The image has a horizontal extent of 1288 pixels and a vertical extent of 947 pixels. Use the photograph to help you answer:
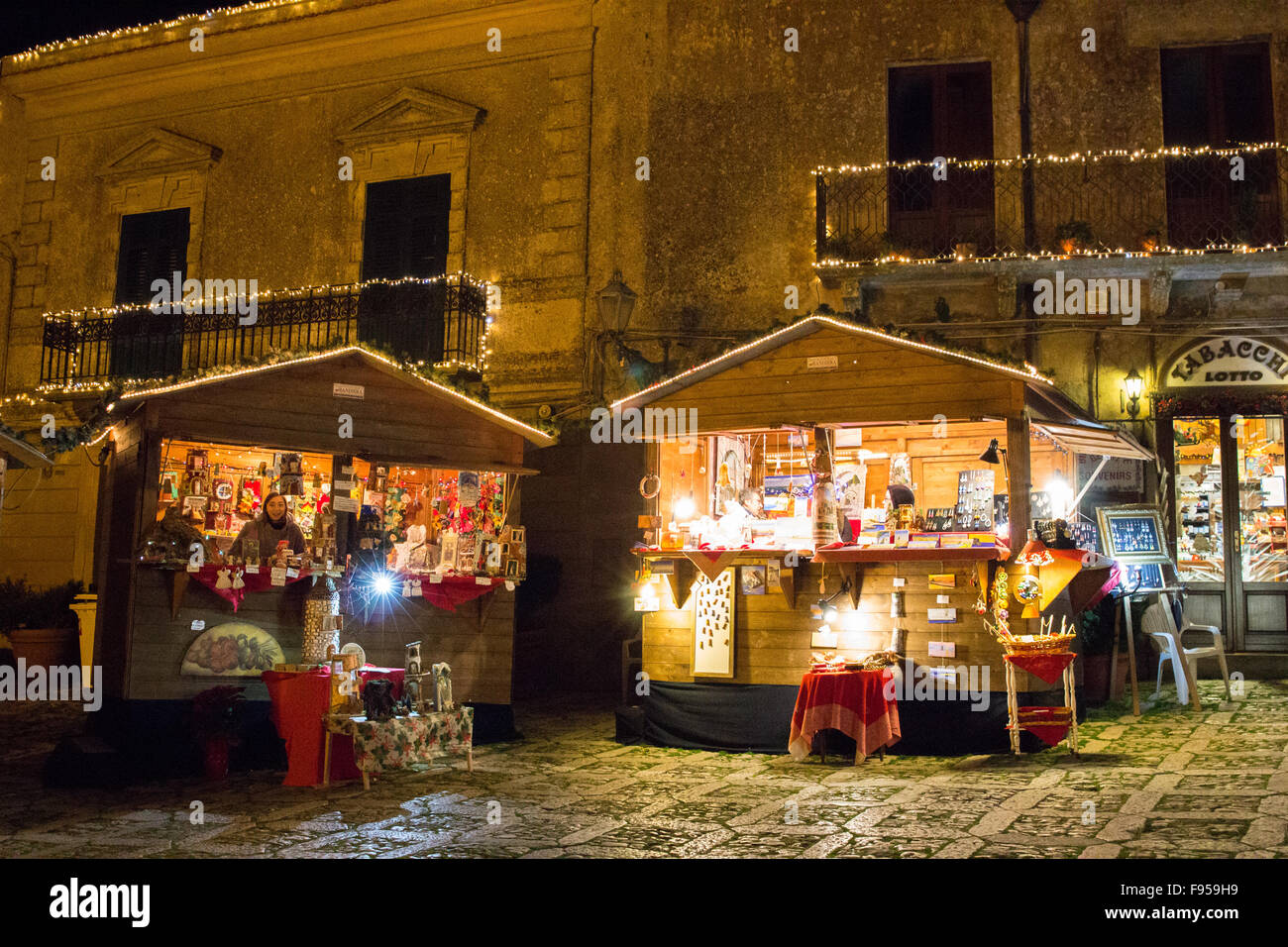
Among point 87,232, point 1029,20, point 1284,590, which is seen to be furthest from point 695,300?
point 87,232

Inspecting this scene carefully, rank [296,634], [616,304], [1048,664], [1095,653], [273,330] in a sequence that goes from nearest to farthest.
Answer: [1048,664]
[296,634]
[1095,653]
[616,304]
[273,330]

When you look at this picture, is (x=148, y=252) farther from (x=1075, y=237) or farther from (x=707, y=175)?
(x=1075, y=237)

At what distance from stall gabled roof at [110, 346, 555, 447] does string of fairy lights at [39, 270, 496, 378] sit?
3.03 meters

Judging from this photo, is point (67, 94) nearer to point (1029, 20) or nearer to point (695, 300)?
point (695, 300)

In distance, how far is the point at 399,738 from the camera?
25.2 feet

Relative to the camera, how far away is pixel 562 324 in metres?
13.6

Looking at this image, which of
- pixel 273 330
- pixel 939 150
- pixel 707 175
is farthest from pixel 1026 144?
pixel 273 330

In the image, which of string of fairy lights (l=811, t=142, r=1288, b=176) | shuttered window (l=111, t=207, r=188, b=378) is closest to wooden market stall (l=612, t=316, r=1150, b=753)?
string of fairy lights (l=811, t=142, r=1288, b=176)

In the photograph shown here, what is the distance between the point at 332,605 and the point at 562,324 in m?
5.85

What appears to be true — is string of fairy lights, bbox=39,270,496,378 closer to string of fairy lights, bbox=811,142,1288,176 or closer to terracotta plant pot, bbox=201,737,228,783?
string of fairy lights, bbox=811,142,1288,176

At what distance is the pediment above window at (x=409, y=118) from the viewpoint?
46.6ft

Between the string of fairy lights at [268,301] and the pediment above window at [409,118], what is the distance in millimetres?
1812

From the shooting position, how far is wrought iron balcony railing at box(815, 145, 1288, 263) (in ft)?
39.8

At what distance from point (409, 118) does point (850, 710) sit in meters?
9.54
